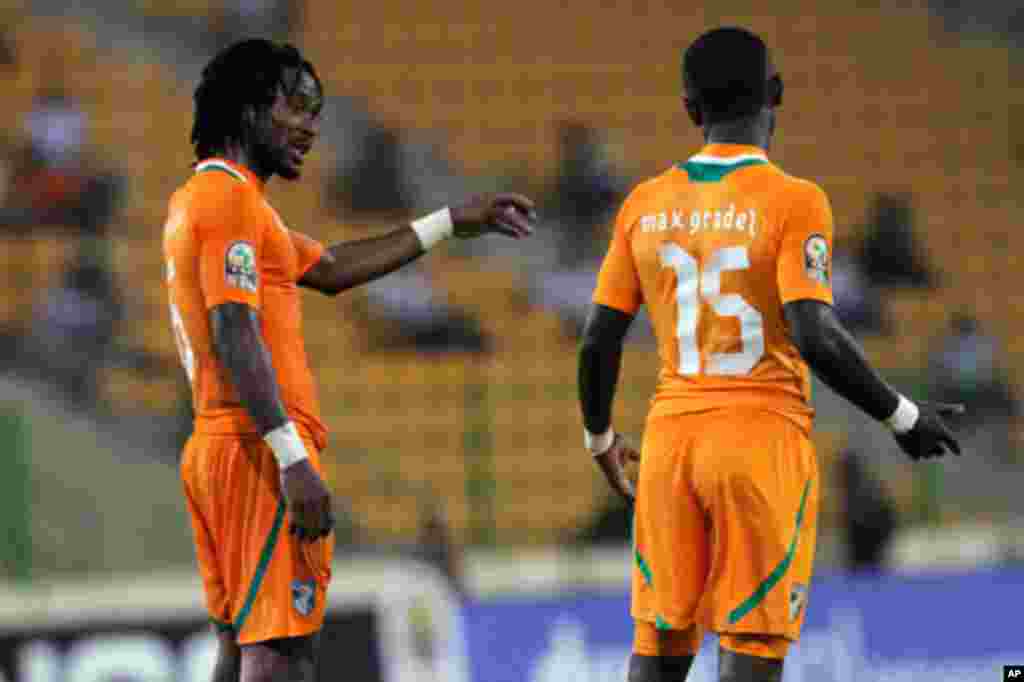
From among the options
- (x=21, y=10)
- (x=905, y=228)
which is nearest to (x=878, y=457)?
(x=905, y=228)

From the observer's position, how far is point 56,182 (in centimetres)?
1262

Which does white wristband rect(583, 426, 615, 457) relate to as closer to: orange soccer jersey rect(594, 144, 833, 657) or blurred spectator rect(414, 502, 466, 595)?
orange soccer jersey rect(594, 144, 833, 657)

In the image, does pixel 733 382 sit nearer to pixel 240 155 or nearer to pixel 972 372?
pixel 240 155

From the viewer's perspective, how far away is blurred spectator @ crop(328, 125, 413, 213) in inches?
552

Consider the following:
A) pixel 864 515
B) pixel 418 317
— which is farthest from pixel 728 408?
pixel 418 317

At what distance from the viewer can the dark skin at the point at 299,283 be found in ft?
13.9

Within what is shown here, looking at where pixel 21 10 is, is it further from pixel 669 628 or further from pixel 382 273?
pixel 669 628

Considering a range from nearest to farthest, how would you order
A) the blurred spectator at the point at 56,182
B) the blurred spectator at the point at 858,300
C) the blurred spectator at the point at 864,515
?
the blurred spectator at the point at 864,515
the blurred spectator at the point at 56,182
the blurred spectator at the point at 858,300

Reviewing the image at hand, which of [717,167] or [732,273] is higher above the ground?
[717,167]

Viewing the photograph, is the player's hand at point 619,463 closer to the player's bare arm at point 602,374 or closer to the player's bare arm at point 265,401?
the player's bare arm at point 602,374

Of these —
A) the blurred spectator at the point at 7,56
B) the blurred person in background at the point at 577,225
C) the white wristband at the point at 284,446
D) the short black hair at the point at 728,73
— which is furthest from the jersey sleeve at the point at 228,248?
the blurred spectator at the point at 7,56

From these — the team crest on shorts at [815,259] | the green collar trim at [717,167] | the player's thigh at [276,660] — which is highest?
the green collar trim at [717,167]

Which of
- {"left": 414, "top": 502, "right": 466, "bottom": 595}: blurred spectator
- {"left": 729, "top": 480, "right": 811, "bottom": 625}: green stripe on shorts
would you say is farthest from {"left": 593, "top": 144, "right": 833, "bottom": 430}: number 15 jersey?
{"left": 414, "top": 502, "right": 466, "bottom": 595}: blurred spectator

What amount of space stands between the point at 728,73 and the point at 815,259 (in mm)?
517
